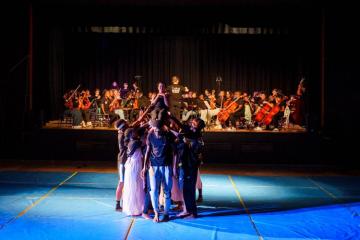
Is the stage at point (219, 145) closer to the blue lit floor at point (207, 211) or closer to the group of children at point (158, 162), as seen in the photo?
the blue lit floor at point (207, 211)

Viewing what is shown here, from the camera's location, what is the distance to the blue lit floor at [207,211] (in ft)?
23.2

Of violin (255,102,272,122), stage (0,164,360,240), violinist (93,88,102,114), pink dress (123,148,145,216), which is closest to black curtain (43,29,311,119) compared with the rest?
violinist (93,88,102,114)

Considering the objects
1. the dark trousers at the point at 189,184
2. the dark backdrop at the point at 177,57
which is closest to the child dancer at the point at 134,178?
the dark trousers at the point at 189,184

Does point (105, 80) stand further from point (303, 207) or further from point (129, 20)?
point (303, 207)

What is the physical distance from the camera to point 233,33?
19.2 m

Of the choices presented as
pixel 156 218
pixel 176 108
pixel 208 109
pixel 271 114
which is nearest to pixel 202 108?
pixel 208 109

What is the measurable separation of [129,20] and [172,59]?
265cm

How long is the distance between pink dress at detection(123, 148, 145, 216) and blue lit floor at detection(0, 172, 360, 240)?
0.74 ft

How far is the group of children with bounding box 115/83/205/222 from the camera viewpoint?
7391 millimetres

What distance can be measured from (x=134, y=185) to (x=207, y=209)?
60.4 inches

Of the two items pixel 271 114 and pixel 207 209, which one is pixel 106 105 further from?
pixel 207 209

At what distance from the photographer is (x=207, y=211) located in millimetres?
8492

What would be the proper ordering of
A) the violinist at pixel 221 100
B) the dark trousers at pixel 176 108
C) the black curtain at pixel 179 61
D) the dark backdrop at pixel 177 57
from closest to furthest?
the violinist at pixel 221 100, the dark trousers at pixel 176 108, the dark backdrop at pixel 177 57, the black curtain at pixel 179 61

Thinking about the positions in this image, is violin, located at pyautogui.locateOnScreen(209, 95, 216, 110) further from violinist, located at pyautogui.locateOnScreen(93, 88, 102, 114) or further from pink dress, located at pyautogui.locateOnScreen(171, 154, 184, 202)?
pink dress, located at pyautogui.locateOnScreen(171, 154, 184, 202)
